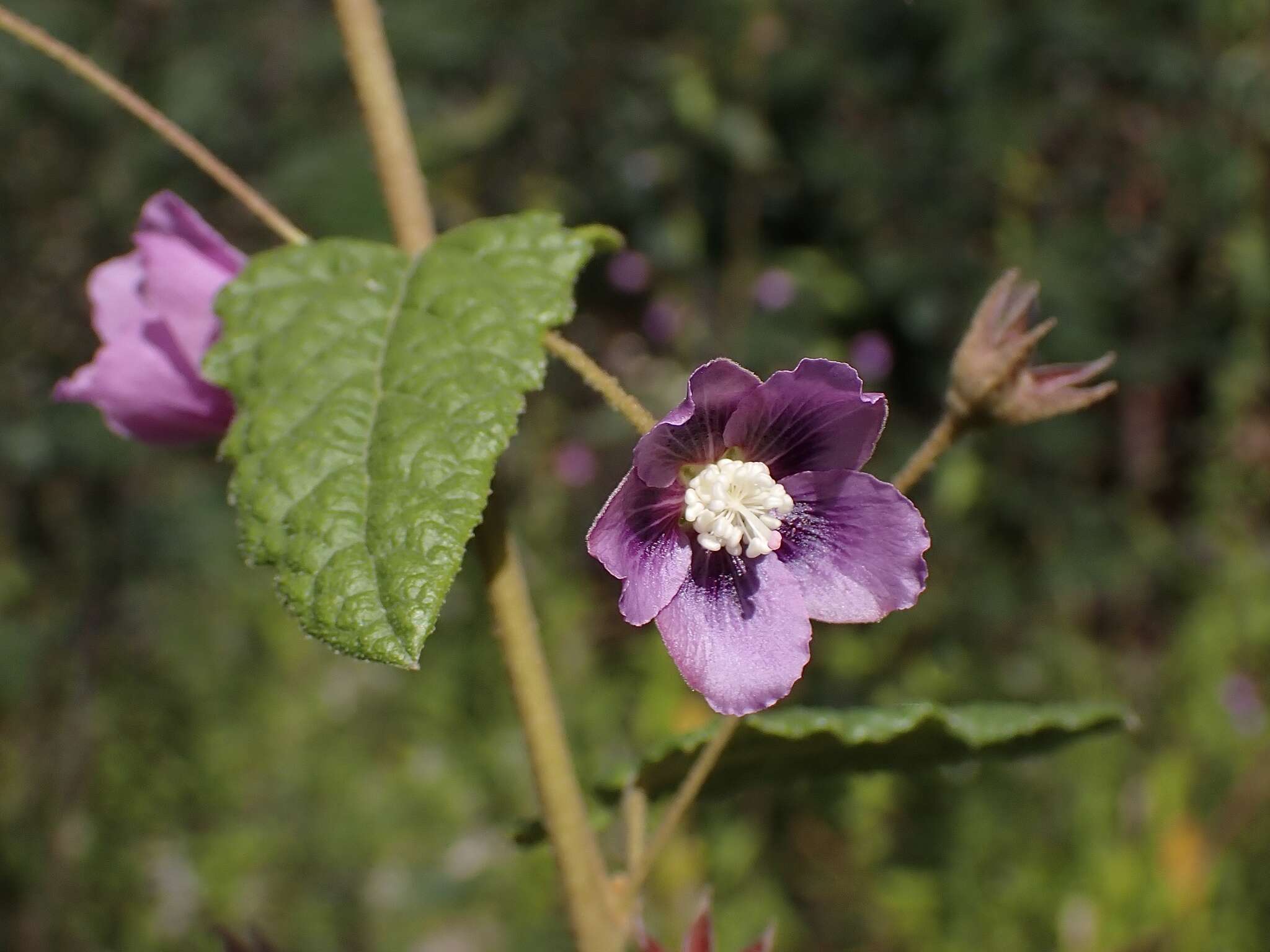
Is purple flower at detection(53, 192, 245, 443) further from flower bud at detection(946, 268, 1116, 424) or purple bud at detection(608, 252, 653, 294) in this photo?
purple bud at detection(608, 252, 653, 294)

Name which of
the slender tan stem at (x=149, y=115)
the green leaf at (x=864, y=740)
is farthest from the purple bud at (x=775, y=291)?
the slender tan stem at (x=149, y=115)

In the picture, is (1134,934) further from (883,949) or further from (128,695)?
(128,695)

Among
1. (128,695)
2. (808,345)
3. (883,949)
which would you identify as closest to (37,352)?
(128,695)

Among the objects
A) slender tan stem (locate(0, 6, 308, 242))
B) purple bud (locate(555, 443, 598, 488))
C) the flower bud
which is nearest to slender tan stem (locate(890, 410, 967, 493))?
the flower bud

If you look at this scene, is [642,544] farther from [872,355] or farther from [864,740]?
[872,355]

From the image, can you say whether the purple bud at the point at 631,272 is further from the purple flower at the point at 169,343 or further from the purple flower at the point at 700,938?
the purple flower at the point at 700,938

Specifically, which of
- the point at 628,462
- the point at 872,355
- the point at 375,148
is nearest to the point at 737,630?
the point at 375,148

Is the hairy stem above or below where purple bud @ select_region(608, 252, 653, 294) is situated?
below

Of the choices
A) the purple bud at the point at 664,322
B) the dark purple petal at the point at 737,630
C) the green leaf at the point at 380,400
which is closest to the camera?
the green leaf at the point at 380,400
